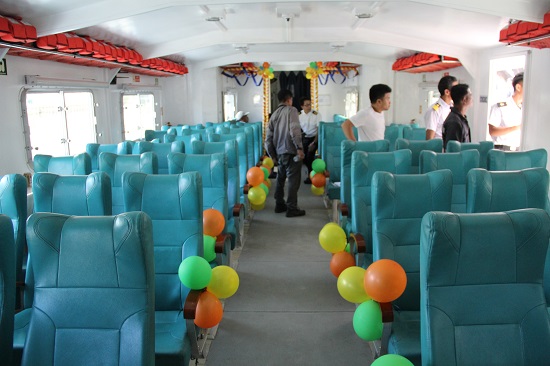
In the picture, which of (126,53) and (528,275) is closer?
(528,275)

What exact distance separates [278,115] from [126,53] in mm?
2556

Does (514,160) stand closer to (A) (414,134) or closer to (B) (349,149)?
(B) (349,149)

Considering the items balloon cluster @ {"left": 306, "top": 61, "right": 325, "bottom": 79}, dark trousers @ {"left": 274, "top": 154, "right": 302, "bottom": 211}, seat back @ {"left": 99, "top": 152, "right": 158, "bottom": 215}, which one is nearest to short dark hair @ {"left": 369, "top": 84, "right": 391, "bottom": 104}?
dark trousers @ {"left": 274, "top": 154, "right": 302, "bottom": 211}

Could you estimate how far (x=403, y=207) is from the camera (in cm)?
274

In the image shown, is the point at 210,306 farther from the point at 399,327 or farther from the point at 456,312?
the point at 456,312

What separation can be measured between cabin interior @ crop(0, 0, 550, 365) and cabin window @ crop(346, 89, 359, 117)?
3.30m

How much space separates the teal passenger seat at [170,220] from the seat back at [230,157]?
1.99 metres

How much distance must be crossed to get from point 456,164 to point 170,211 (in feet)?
7.27

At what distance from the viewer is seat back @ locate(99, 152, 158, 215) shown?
385 centimetres

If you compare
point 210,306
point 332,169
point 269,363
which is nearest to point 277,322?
point 269,363

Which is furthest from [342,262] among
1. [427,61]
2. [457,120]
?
[427,61]

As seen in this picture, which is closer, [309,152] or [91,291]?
[91,291]

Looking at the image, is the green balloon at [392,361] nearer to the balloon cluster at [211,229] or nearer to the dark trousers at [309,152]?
the balloon cluster at [211,229]

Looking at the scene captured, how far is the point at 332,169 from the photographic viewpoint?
7094 millimetres
